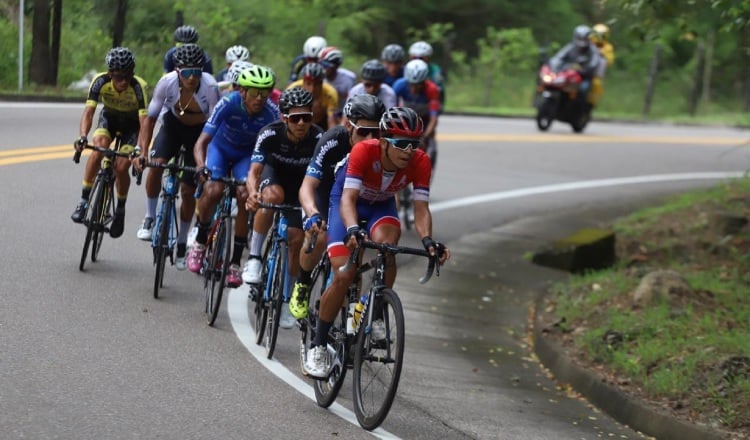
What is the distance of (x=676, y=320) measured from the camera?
11531mm

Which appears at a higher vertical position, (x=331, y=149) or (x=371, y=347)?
(x=331, y=149)

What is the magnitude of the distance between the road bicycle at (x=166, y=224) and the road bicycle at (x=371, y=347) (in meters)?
2.85

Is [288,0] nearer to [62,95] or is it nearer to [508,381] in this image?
[62,95]

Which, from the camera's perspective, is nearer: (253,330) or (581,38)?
(253,330)

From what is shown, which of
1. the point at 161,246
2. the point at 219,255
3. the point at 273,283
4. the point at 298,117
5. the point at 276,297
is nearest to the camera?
the point at 276,297

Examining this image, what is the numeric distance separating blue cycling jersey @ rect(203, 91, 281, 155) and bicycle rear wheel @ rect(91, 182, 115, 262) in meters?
1.36

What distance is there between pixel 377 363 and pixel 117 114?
5.25 meters

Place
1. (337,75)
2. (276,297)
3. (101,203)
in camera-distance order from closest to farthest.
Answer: (276,297)
(101,203)
(337,75)

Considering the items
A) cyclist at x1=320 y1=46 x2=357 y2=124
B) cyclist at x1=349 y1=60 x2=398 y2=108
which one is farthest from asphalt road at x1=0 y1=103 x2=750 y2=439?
cyclist at x1=320 y1=46 x2=357 y2=124

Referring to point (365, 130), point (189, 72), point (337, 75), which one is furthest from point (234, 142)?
point (337, 75)

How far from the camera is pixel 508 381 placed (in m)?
10.5

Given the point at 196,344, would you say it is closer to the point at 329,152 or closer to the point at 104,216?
the point at 329,152

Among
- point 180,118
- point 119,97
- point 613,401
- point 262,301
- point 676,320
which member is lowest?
point 613,401

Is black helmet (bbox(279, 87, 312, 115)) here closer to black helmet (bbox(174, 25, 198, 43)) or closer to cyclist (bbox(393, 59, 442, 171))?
black helmet (bbox(174, 25, 198, 43))
